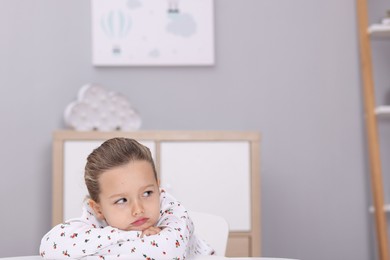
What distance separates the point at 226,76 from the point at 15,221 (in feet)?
3.92

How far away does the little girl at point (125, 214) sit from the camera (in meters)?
1.16

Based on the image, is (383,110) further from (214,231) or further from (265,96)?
(214,231)

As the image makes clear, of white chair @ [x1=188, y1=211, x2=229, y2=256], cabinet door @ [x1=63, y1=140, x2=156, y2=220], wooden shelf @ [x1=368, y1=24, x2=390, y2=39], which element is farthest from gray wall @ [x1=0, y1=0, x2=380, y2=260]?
white chair @ [x1=188, y1=211, x2=229, y2=256]

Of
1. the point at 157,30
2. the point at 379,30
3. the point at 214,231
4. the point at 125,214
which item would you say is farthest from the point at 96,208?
the point at 379,30

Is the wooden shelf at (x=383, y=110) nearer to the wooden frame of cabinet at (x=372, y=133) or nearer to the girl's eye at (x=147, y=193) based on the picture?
the wooden frame of cabinet at (x=372, y=133)

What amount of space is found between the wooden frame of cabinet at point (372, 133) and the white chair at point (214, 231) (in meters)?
1.49

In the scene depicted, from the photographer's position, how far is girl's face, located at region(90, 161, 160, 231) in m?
1.27

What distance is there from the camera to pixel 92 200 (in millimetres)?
1372

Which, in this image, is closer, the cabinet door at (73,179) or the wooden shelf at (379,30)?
the cabinet door at (73,179)

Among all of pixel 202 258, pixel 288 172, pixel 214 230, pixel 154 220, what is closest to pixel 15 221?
pixel 288 172

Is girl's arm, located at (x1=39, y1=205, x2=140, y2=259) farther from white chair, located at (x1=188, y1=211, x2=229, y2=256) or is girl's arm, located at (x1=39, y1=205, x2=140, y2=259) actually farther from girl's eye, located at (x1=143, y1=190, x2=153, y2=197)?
white chair, located at (x1=188, y1=211, x2=229, y2=256)

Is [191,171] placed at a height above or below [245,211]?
above

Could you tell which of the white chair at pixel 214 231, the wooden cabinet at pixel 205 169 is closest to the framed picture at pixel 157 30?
the wooden cabinet at pixel 205 169

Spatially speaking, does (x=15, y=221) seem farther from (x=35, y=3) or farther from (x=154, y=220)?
(x=154, y=220)
